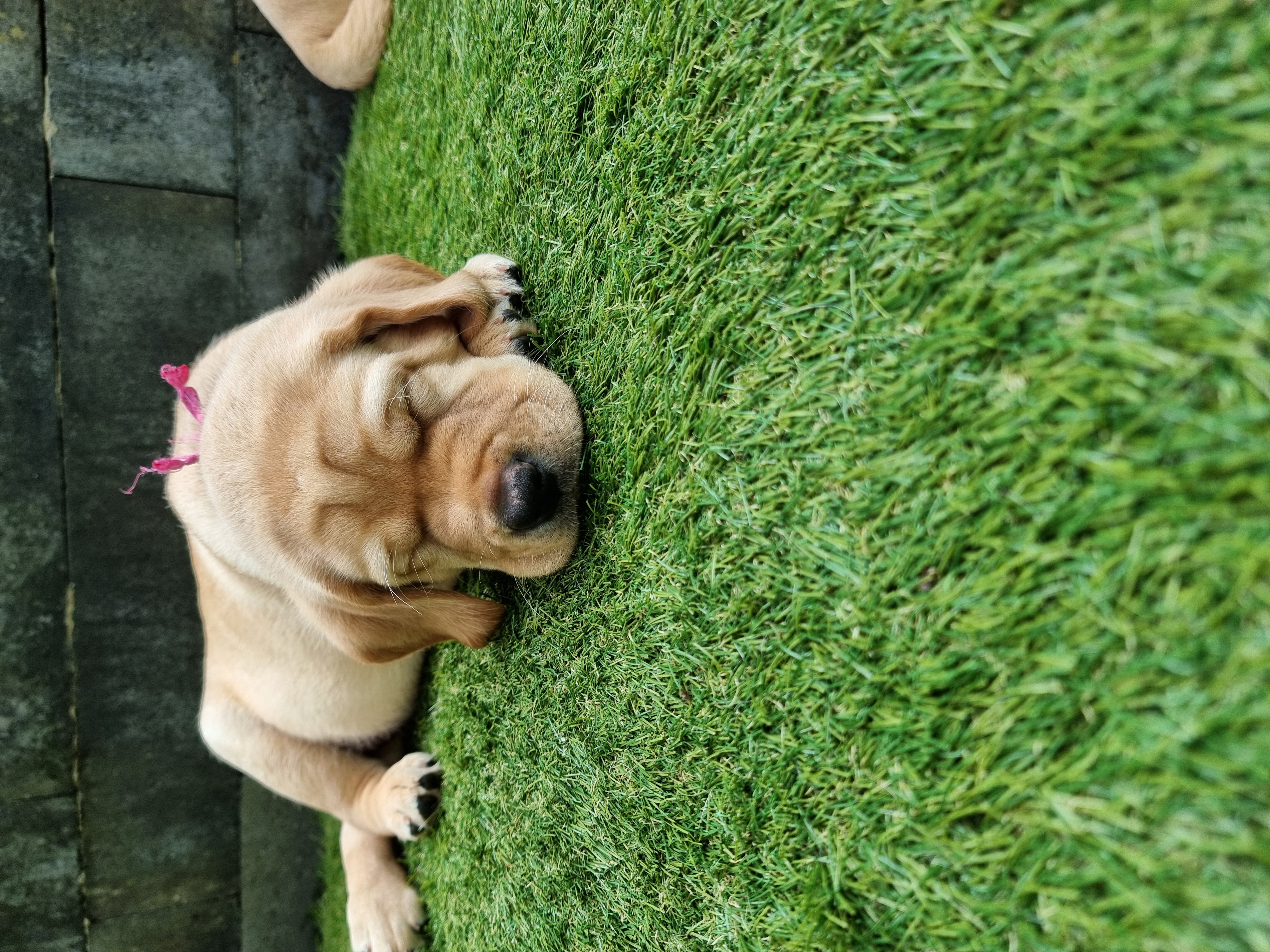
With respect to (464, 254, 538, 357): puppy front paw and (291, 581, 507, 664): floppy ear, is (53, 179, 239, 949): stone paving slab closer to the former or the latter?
(291, 581, 507, 664): floppy ear

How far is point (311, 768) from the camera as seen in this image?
3.10 meters

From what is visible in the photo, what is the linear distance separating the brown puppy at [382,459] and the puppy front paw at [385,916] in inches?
45.1

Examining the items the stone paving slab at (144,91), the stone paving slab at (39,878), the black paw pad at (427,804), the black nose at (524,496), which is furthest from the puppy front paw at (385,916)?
the stone paving slab at (144,91)

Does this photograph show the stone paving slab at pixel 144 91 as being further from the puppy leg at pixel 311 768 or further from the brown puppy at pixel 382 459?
the puppy leg at pixel 311 768

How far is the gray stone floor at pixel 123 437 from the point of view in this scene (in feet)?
12.3

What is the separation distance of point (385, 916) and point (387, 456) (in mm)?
2117

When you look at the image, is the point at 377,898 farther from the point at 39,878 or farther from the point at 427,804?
the point at 39,878

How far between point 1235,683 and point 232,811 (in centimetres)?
483

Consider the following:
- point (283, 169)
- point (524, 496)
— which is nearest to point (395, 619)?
point (524, 496)

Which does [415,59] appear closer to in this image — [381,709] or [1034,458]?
[381,709]

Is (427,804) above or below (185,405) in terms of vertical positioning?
below

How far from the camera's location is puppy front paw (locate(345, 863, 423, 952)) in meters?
2.98

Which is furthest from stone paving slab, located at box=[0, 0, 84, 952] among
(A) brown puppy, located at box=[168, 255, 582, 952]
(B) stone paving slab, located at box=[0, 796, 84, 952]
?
(A) brown puppy, located at box=[168, 255, 582, 952]

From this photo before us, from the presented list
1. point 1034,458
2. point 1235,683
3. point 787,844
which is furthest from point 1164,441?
point 787,844
